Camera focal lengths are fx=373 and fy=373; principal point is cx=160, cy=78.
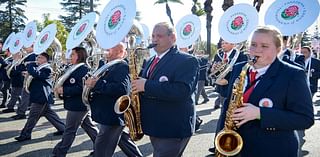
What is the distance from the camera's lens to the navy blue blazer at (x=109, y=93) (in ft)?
13.9

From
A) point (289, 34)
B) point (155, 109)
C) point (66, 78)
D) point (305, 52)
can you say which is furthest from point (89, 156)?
point (305, 52)

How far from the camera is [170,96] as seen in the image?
3242 millimetres

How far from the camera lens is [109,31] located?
3.91 m

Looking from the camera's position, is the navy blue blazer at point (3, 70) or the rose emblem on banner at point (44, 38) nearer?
the rose emblem on banner at point (44, 38)

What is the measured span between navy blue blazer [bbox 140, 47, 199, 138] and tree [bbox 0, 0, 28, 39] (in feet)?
145

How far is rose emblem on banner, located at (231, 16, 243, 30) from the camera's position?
586 cm

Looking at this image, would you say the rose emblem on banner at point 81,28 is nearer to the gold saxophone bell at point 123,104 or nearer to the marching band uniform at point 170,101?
the gold saxophone bell at point 123,104

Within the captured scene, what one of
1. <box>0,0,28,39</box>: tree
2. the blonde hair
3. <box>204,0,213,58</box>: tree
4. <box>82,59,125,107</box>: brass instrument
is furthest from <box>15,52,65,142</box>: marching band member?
<box>0,0,28,39</box>: tree

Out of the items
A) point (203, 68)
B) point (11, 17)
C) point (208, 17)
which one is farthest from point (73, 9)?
point (203, 68)

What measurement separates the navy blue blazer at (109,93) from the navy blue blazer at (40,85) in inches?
92.7

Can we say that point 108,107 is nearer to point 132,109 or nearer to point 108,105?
point 108,105

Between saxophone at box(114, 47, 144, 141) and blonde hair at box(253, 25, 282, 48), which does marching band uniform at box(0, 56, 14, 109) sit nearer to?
saxophone at box(114, 47, 144, 141)

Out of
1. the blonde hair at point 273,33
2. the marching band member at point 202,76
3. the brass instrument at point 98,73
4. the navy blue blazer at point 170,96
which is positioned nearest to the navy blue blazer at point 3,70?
the marching band member at point 202,76

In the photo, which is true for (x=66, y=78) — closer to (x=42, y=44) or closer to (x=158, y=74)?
(x=42, y=44)
